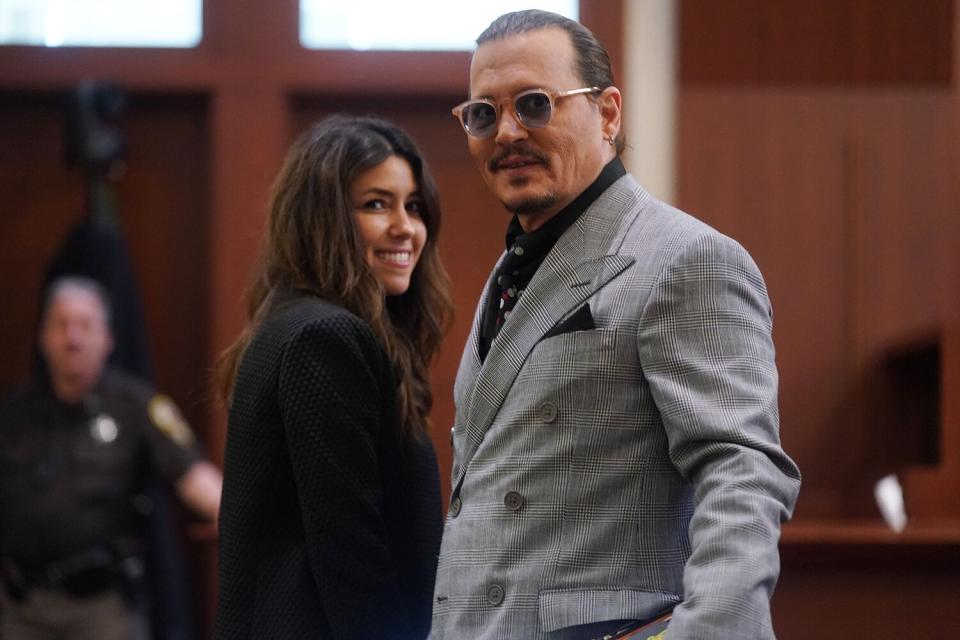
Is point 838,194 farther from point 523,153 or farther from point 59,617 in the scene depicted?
point 523,153

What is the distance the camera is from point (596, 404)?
5.16 ft

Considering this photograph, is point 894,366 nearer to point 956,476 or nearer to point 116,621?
point 956,476

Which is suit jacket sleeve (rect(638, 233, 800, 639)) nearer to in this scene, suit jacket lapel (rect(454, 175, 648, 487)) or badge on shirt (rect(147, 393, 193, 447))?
suit jacket lapel (rect(454, 175, 648, 487))

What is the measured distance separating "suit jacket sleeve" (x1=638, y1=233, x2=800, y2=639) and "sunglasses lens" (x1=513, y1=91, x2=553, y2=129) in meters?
0.27

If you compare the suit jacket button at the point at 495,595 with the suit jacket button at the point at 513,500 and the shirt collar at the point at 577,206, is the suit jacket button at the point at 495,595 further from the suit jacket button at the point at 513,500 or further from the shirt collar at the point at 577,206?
the shirt collar at the point at 577,206

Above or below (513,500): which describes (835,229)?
above

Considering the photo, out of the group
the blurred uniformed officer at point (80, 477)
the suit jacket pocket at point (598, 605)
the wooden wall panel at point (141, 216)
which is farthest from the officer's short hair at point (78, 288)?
the suit jacket pocket at point (598, 605)

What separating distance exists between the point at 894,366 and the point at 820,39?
1103 mm

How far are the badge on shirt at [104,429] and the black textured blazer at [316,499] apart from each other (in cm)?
211

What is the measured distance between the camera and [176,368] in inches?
185

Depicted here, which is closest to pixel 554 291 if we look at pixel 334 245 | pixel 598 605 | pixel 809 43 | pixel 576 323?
pixel 576 323

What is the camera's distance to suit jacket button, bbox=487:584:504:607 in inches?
62.6

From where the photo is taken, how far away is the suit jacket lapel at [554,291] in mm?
1655

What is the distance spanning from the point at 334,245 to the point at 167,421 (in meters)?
2.14
